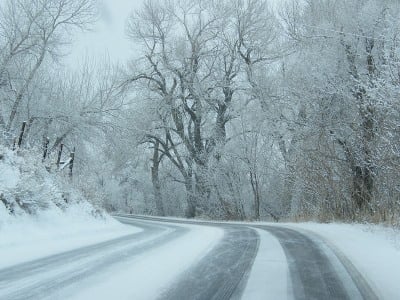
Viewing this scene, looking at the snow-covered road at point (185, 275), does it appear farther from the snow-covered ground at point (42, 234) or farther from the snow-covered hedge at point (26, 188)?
the snow-covered hedge at point (26, 188)

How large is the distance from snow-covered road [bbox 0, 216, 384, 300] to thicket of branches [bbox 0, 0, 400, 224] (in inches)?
196

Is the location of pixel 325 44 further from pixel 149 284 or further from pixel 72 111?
pixel 149 284

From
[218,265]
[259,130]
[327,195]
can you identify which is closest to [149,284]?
[218,265]

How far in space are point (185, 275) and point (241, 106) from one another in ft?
73.4

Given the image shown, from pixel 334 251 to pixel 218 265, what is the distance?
235cm

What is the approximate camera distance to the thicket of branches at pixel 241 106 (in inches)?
533

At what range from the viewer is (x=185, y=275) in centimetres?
488

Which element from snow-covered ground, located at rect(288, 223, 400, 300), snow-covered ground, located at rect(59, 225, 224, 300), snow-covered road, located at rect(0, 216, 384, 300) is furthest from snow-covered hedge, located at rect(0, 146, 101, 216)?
snow-covered ground, located at rect(288, 223, 400, 300)

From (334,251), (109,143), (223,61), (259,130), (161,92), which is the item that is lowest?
(334,251)

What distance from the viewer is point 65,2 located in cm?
2084

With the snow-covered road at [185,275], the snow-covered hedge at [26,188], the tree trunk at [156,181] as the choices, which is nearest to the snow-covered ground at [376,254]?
the snow-covered road at [185,275]

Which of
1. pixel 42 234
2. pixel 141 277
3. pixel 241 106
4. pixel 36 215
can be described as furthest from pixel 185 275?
pixel 241 106

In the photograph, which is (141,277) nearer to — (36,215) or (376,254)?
(376,254)

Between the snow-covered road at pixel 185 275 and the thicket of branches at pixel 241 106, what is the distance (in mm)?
4983
